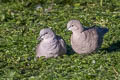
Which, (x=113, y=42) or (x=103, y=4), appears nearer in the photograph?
(x=113, y=42)

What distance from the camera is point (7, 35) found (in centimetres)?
1149

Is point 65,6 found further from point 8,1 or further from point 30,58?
point 30,58

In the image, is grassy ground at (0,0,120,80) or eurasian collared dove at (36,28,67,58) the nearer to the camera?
grassy ground at (0,0,120,80)

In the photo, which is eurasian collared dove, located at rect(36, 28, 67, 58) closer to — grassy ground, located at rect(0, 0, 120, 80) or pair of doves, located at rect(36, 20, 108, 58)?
pair of doves, located at rect(36, 20, 108, 58)

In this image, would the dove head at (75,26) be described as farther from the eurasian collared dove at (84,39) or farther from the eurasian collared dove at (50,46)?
the eurasian collared dove at (50,46)

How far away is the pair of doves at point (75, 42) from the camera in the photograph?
9.38m

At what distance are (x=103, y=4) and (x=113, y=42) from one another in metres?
3.04

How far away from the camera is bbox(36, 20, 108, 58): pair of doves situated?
938 centimetres

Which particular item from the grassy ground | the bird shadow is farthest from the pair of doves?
the bird shadow

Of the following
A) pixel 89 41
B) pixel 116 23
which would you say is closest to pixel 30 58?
pixel 89 41

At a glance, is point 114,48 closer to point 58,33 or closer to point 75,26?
point 75,26

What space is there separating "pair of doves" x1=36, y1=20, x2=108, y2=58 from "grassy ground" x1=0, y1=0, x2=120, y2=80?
6.5 inches

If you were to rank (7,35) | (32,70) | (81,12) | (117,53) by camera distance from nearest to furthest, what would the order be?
1. (32,70)
2. (117,53)
3. (7,35)
4. (81,12)

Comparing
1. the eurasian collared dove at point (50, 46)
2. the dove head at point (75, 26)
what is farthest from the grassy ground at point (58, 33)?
the dove head at point (75, 26)
